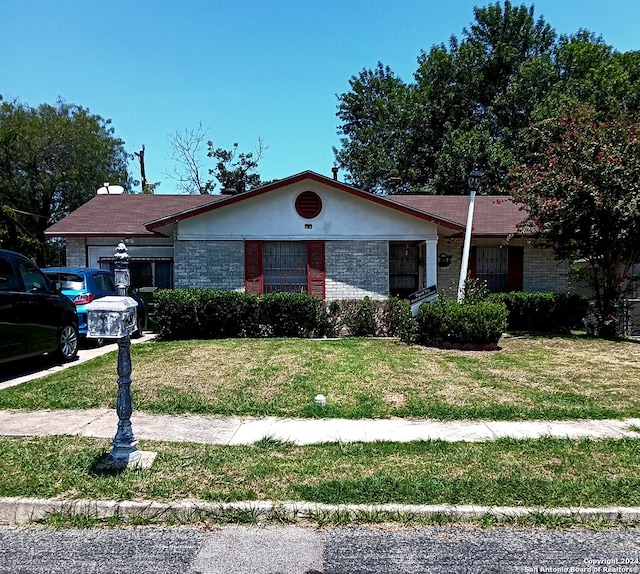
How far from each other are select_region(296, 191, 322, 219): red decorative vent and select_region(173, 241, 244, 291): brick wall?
6.19ft

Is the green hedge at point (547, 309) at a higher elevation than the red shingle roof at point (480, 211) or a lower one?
lower

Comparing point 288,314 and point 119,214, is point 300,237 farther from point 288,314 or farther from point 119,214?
point 119,214

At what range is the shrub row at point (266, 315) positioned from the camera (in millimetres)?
12406

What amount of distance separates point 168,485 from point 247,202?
10913 mm

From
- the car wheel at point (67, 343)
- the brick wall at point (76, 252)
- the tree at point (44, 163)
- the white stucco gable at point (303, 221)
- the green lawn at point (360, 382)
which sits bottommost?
the green lawn at point (360, 382)

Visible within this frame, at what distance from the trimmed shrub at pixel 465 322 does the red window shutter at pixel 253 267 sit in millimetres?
4957

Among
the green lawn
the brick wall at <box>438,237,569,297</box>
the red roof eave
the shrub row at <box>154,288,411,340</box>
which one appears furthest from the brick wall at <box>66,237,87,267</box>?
the brick wall at <box>438,237,569,297</box>

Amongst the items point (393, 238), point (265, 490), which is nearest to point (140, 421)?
point (265, 490)

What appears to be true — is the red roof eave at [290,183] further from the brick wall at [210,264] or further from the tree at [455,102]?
the tree at [455,102]

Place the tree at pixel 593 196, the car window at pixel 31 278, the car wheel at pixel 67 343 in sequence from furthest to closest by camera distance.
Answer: the tree at pixel 593 196
the car wheel at pixel 67 343
the car window at pixel 31 278

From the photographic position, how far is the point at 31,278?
28.0 feet

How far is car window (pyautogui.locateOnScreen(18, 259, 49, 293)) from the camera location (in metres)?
8.34

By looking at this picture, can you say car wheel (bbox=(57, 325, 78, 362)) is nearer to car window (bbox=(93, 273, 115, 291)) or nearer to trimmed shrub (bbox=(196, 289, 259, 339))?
car window (bbox=(93, 273, 115, 291))

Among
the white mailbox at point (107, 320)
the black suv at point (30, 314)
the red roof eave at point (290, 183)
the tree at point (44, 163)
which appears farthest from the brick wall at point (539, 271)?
the tree at point (44, 163)
